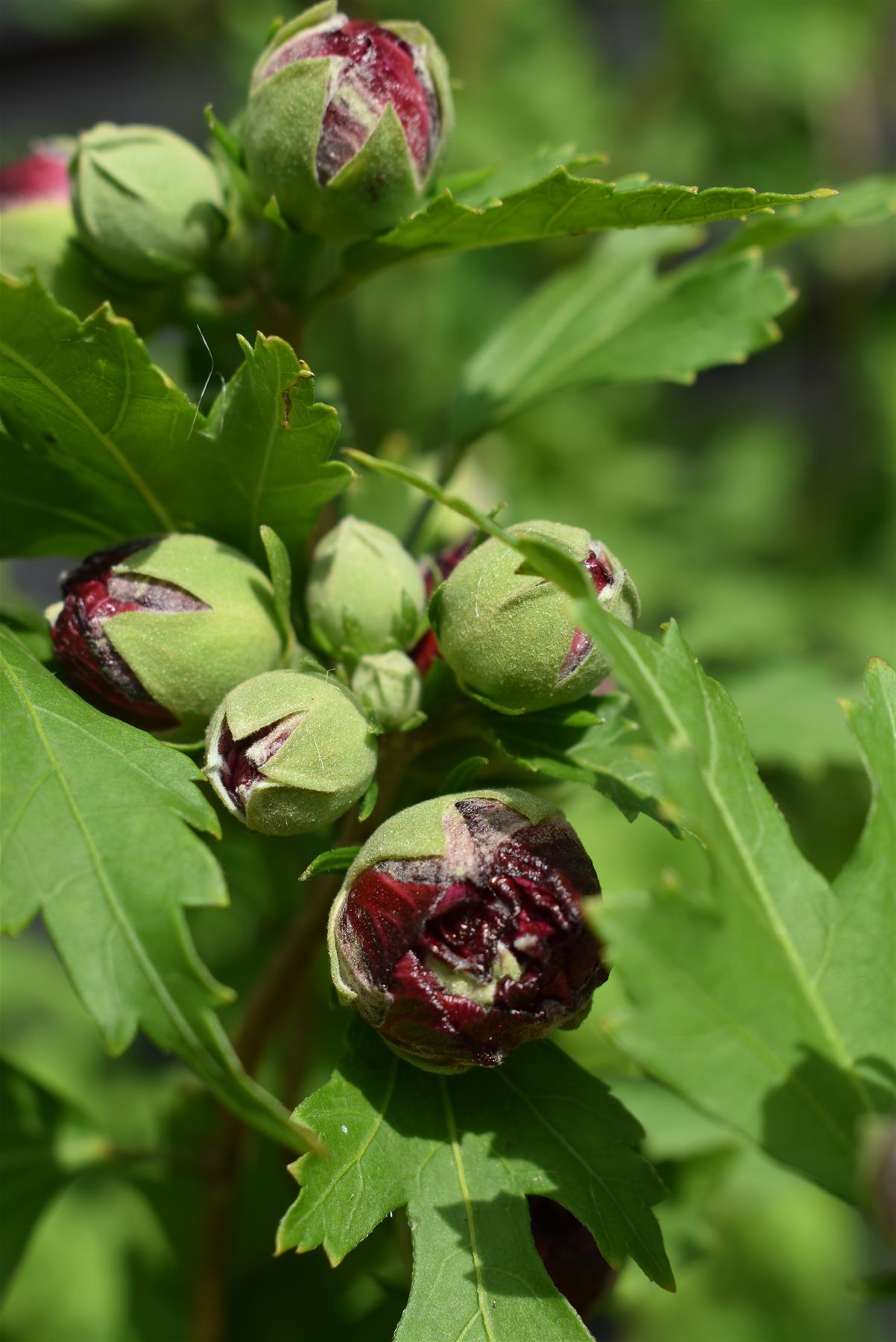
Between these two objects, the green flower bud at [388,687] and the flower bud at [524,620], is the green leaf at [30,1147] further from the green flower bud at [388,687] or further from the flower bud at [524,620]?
the flower bud at [524,620]

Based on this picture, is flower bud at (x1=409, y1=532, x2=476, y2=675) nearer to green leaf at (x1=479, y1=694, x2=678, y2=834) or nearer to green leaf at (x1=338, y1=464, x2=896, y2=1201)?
green leaf at (x1=479, y1=694, x2=678, y2=834)

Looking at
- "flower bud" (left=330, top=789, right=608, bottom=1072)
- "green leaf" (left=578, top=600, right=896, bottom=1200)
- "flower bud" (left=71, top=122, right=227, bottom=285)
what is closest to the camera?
"green leaf" (left=578, top=600, right=896, bottom=1200)

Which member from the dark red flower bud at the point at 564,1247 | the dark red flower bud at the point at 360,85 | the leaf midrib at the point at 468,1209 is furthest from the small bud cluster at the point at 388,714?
the dark red flower bud at the point at 360,85

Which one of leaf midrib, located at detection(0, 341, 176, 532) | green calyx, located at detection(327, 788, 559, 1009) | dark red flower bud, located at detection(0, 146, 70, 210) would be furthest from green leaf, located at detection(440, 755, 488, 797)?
dark red flower bud, located at detection(0, 146, 70, 210)

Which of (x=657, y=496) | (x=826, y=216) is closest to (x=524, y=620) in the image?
(x=826, y=216)

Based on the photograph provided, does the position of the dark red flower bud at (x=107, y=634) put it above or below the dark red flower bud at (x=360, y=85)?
below

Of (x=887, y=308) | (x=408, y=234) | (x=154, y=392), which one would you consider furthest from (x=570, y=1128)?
(x=887, y=308)

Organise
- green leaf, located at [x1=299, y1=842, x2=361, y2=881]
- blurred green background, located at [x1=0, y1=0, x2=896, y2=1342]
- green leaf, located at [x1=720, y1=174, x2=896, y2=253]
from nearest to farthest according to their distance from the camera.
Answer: green leaf, located at [x1=299, y1=842, x2=361, y2=881], green leaf, located at [x1=720, y1=174, x2=896, y2=253], blurred green background, located at [x1=0, y1=0, x2=896, y2=1342]
